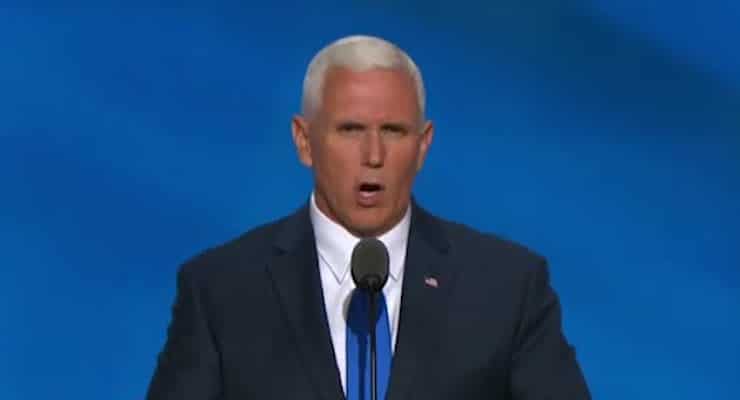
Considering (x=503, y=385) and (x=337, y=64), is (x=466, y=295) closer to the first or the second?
(x=503, y=385)

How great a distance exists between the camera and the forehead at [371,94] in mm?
1945

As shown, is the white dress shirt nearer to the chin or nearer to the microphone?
the chin

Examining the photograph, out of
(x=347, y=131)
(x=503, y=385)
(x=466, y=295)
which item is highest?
(x=347, y=131)

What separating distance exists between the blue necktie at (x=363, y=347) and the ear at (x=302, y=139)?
0.20 meters

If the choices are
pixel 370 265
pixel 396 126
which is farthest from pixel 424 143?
pixel 370 265

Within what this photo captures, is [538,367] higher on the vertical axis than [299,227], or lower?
lower

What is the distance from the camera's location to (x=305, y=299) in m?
2.01

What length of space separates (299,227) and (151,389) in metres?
0.30

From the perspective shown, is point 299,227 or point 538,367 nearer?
point 538,367

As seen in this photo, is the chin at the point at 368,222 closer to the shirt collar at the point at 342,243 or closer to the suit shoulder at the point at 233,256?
the shirt collar at the point at 342,243

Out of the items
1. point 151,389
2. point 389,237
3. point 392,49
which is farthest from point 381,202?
point 151,389

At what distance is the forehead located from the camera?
6.38 feet

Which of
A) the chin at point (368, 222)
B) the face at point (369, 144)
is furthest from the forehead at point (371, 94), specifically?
the chin at point (368, 222)

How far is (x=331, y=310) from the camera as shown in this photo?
2.02 meters
